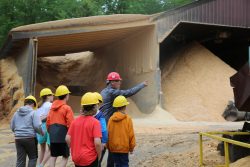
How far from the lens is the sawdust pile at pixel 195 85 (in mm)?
19328

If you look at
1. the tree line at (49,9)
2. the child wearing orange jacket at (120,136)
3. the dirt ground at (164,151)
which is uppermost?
the tree line at (49,9)

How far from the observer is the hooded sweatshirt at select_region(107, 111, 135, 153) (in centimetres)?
568

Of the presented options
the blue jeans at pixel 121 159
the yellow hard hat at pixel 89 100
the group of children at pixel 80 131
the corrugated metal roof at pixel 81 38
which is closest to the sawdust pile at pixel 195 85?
the corrugated metal roof at pixel 81 38

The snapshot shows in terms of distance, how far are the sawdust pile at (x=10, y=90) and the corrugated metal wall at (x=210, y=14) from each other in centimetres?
745

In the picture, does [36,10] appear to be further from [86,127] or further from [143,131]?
[86,127]

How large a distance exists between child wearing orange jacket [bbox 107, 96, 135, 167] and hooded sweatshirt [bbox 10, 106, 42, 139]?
1.51m

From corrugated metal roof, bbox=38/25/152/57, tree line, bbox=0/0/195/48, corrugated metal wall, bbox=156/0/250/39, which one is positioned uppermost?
tree line, bbox=0/0/195/48

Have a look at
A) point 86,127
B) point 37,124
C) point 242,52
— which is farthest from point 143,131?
point 242,52

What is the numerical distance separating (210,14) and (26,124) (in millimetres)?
16192

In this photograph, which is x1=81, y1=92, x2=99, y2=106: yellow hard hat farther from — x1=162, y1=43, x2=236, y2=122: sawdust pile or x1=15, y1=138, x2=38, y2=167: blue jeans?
x1=162, y1=43, x2=236, y2=122: sawdust pile

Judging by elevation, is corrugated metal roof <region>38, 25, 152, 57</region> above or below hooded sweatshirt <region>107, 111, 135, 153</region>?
above

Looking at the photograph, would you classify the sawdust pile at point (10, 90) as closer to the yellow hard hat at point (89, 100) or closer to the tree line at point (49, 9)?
the yellow hard hat at point (89, 100)

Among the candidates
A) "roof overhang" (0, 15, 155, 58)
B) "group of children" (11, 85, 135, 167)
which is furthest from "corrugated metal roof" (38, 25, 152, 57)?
"group of children" (11, 85, 135, 167)

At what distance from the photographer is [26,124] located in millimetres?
6625
